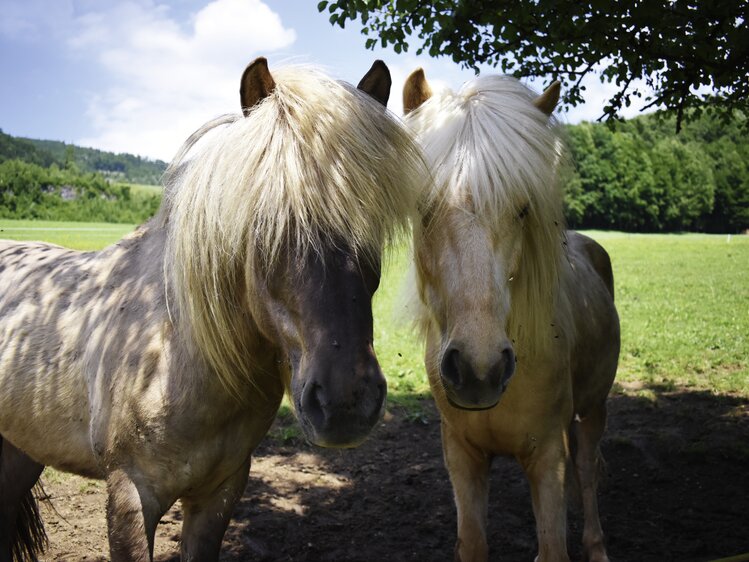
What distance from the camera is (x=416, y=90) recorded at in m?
3.01

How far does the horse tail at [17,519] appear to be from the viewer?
3295 mm

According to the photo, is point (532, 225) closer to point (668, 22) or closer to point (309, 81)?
point (309, 81)

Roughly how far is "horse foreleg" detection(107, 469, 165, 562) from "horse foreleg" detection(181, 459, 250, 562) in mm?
315

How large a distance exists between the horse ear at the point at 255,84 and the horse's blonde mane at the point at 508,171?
30.9 inches

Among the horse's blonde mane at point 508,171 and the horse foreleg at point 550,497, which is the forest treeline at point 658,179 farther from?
the horse foreleg at point 550,497

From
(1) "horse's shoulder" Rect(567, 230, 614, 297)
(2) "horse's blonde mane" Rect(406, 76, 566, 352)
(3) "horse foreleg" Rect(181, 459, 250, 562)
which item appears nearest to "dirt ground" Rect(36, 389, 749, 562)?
(3) "horse foreleg" Rect(181, 459, 250, 562)

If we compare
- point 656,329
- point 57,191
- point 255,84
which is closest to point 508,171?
point 255,84

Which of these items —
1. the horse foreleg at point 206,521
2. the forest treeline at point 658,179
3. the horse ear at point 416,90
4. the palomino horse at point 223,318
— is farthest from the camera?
the forest treeline at point 658,179

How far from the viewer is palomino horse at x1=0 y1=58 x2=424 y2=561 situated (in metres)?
1.77

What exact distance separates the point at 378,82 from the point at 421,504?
11.2 feet

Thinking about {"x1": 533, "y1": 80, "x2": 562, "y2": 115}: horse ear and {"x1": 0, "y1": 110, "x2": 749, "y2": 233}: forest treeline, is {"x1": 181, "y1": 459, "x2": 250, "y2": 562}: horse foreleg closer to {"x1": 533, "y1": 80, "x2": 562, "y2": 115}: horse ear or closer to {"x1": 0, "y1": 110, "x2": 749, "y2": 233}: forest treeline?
{"x1": 533, "y1": 80, "x2": 562, "y2": 115}: horse ear

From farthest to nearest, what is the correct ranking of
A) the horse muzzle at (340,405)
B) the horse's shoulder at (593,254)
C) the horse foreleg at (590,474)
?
the horse's shoulder at (593,254), the horse foreleg at (590,474), the horse muzzle at (340,405)

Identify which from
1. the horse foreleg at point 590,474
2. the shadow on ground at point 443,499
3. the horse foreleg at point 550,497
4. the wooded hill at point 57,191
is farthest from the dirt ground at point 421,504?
the wooded hill at point 57,191

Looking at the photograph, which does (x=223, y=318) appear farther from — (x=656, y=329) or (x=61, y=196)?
(x=656, y=329)
